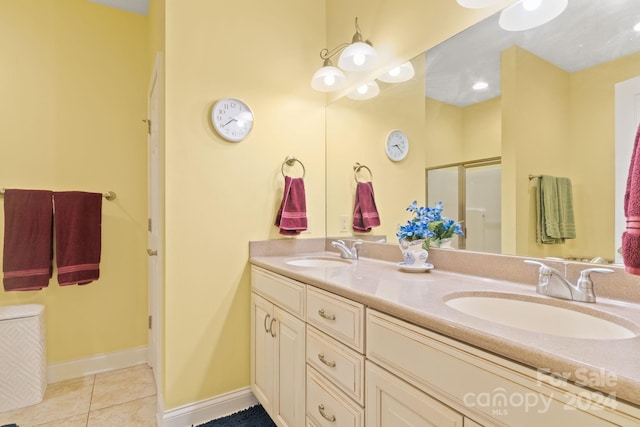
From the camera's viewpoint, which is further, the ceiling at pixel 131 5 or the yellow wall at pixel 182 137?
the ceiling at pixel 131 5

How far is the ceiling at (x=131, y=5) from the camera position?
223 centimetres

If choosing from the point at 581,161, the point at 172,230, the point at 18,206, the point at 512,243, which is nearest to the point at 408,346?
the point at 512,243

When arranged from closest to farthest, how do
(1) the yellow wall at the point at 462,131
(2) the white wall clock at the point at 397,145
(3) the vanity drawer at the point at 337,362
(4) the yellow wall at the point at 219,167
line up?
(3) the vanity drawer at the point at 337,362 < (1) the yellow wall at the point at 462,131 < (4) the yellow wall at the point at 219,167 < (2) the white wall clock at the point at 397,145

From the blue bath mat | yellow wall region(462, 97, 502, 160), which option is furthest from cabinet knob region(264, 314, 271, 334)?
yellow wall region(462, 97, 502, 160)

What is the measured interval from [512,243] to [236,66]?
1.68 meters

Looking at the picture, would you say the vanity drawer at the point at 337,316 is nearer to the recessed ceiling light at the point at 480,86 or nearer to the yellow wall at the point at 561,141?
the yellow wall at the point at 561,141

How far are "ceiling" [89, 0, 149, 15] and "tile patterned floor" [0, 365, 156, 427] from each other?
8.70 ft

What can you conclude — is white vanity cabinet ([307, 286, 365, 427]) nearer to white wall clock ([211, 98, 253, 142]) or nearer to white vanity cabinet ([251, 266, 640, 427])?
white vanity cabinet ([251, 266, 640, 427])

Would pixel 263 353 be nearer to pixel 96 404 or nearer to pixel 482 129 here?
pixel 96 404

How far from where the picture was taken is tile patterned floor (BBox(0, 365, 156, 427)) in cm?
169

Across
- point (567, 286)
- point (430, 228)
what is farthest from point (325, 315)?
point (567, 286)

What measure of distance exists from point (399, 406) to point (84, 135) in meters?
2.57

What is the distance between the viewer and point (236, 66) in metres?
1.82

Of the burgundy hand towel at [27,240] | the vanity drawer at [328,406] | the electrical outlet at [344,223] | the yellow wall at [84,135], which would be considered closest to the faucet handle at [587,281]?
the vanity drawer at [328,406]
